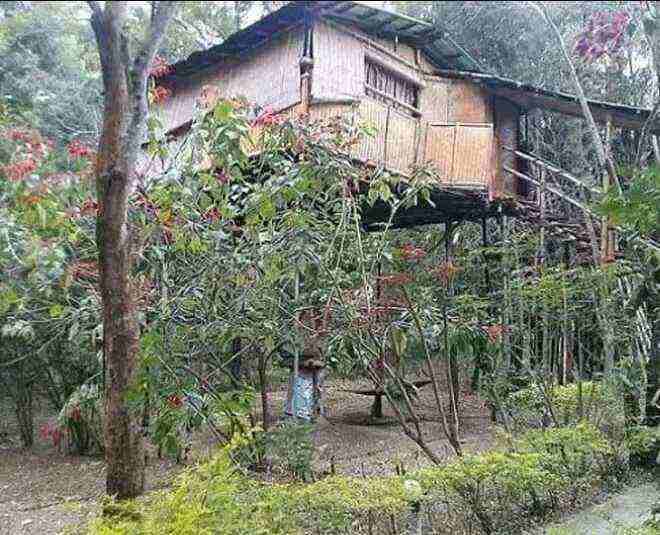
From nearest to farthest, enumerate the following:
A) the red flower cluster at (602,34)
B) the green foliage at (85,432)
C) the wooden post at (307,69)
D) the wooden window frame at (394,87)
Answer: the red flower cluster at (602,34) → the green foliage at (85,432) → the wooden post at (307,69) → the wooden window frame at (394,87)

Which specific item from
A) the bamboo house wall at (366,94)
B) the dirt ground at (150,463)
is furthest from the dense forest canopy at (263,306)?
the bamboo house wall at (366,94)

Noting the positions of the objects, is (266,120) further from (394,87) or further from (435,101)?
(435,101)

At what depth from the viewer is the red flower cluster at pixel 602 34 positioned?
538 cm

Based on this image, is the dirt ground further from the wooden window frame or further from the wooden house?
the wooden window frame

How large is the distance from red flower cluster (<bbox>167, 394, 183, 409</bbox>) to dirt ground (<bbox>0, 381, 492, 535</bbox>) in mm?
845

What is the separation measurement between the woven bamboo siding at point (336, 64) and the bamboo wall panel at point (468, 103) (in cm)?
217

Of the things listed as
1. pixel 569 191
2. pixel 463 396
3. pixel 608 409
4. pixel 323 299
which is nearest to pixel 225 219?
pixel 323 299

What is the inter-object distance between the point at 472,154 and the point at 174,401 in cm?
575

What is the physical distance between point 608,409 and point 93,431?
19.1 feet

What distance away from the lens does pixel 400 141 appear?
8.54m

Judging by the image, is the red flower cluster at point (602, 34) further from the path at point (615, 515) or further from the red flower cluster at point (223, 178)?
the path at point (615, 515)

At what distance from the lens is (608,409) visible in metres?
6.66

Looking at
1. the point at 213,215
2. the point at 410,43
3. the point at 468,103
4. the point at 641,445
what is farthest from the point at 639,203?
the point at 468,103

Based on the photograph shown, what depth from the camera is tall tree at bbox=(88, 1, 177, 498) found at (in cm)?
280
